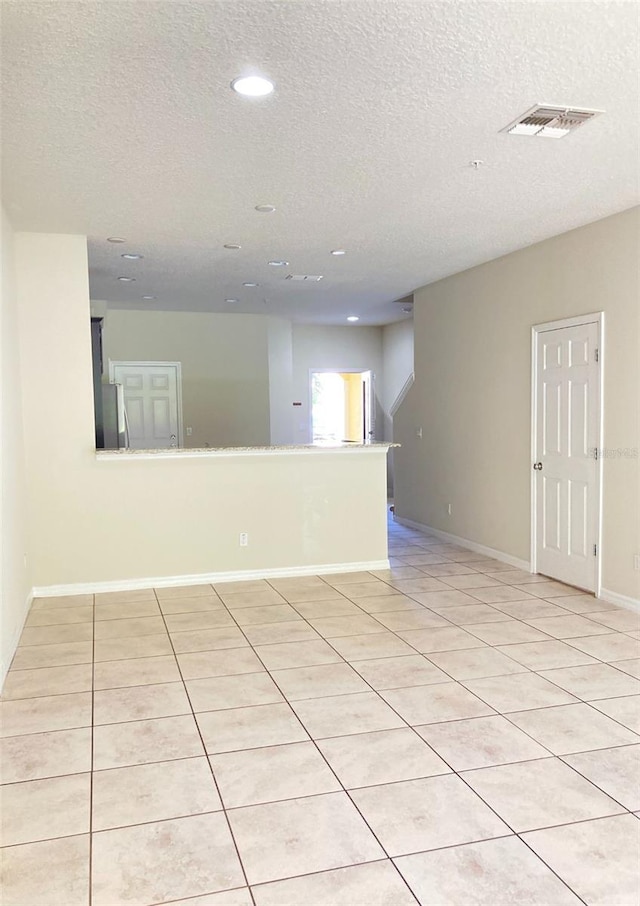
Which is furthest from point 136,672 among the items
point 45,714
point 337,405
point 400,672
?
point 337,405

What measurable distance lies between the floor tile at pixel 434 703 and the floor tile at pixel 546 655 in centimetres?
54

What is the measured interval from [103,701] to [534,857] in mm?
2035

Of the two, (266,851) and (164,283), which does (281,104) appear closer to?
(266,851)

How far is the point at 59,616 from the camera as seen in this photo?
4.48 meters

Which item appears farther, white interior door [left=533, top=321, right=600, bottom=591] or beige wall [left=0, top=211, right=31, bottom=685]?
white interior door [left=533, top=321, right=600, bottom=591]

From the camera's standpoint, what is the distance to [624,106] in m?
2.80

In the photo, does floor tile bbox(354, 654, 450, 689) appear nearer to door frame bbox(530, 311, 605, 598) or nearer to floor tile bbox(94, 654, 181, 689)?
floor tile bbox(94, 654, 181, 689)

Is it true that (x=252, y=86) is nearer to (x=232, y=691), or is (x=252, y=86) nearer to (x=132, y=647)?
(x=232, y=691)

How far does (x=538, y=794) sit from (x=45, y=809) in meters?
1.73

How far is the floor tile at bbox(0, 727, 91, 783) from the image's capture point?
2.53m

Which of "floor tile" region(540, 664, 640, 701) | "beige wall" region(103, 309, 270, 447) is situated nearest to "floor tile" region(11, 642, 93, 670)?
"floor tile" region(540, 664, 640, 701)

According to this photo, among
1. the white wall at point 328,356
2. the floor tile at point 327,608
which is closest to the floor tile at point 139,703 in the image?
the floor tile at point 327,608

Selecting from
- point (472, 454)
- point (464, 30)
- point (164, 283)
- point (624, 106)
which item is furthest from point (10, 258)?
point (472, 454)

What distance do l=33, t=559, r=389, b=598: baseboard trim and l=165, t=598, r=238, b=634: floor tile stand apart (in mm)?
750
